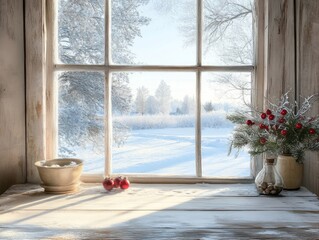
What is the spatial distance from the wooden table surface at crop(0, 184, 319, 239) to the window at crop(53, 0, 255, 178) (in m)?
0.17

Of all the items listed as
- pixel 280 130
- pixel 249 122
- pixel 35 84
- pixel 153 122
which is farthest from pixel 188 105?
pixel 35 84

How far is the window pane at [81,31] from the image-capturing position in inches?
77.7

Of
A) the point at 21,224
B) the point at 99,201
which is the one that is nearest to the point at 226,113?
the point at 99,201

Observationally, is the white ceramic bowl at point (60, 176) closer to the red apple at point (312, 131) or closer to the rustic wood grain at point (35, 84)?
the rustic wood grain at point (35, 84)

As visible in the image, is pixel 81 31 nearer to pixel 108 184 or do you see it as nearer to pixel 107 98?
pixel 107 98

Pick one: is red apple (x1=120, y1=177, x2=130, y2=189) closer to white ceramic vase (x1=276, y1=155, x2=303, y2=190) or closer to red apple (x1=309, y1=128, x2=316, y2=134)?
white ceramic vase (x1=276, y1=155, x2=303, y2=190)

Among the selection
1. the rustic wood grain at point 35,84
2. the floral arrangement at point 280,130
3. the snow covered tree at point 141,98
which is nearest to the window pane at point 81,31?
the rustic wood grain at point 35,84

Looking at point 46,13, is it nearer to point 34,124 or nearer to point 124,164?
point 34,124

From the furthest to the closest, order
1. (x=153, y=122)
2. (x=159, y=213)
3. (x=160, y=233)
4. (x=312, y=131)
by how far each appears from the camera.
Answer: (x=153, y=122), (x=312, y=131), (x=159, y=213), (x=160, y=233)

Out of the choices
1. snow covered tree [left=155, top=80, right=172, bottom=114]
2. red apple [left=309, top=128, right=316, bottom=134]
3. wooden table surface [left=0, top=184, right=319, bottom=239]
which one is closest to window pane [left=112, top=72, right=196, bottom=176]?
snow covered tree [left=155, top=80, right=172, bottom=114]

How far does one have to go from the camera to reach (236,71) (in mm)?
1978

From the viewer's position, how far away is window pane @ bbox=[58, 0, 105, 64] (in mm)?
1975

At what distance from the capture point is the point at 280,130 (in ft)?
5.73

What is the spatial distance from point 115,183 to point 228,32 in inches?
33.4
